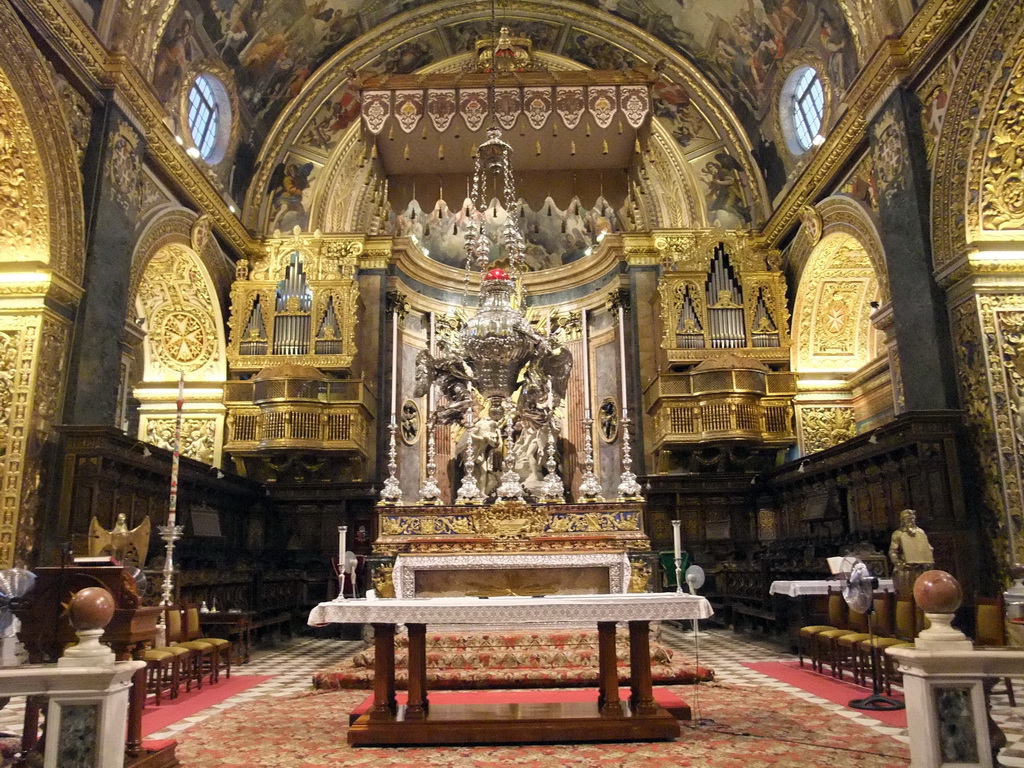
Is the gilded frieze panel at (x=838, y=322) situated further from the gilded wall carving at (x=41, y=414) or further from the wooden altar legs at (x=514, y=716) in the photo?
the gilded wall carving at (x=41, y=414)

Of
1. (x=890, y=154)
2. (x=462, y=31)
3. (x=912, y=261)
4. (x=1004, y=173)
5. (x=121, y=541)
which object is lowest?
(x=121, y=541)

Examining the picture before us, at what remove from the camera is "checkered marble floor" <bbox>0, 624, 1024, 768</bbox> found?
539 centimetres

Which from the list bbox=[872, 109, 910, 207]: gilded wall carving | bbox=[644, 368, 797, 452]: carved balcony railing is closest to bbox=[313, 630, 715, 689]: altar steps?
bbox=[644, 368, 797, 452]: carved balcony railing

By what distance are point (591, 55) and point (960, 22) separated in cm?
887

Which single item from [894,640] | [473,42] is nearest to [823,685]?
[894,640]

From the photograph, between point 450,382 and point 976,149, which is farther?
point 450,382

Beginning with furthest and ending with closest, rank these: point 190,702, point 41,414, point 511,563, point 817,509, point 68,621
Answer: point 817,509 → point 511,563 → point 41,414 → point 190,702 → point 68,621

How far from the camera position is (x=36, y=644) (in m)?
4.25

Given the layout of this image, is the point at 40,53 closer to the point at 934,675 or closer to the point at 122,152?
the point at 122,152

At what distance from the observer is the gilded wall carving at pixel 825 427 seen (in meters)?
13.9

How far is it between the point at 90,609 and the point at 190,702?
11.4 ft

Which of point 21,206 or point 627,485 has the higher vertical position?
point 21,206

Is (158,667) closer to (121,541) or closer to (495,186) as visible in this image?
(121,541)

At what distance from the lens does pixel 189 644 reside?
7414 mm
